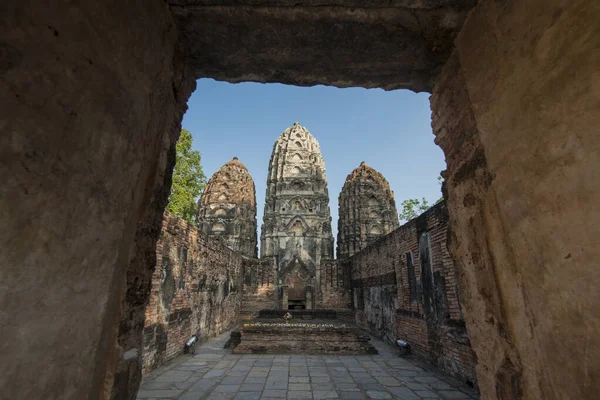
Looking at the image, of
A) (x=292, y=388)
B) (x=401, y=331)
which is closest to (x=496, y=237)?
(x=292, y=388)

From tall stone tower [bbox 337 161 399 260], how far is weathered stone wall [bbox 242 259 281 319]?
13230mm

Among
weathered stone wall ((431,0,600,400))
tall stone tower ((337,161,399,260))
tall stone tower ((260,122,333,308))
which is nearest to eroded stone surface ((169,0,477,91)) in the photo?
weathered stone wall ((431,0,600,400))

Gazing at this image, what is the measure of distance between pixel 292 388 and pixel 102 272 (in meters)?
5.07

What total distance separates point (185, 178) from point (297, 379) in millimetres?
16516

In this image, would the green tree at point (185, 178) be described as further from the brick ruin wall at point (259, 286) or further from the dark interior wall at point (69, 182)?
the dark interior wall at point (69, 182)

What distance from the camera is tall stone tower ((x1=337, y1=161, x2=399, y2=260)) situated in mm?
31406

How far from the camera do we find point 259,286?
774 inches

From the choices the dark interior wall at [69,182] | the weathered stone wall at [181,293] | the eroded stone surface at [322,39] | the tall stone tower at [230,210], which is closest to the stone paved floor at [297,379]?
the weathered stone wall at [181,293]

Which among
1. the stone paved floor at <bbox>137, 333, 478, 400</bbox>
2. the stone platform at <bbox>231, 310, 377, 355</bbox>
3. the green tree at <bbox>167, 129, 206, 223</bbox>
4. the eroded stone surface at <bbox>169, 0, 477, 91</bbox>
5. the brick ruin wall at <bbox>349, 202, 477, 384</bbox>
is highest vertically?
the green tree at <bbox>167, 129, 206, 223</bbox>

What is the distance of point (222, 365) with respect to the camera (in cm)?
724

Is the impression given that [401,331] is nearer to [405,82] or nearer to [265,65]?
[405,82]

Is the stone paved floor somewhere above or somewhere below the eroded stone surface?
below

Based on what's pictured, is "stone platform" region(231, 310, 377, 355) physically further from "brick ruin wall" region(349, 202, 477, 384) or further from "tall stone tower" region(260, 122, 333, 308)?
"tall stone tower" region(260, 122, 333, 308)

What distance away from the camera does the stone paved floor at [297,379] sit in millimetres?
5156
